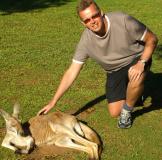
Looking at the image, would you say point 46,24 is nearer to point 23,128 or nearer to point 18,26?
point 18,26

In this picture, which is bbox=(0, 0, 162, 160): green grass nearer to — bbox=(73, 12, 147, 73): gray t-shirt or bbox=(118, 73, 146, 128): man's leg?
bbox=(118, 73, 146, 128): man's leg

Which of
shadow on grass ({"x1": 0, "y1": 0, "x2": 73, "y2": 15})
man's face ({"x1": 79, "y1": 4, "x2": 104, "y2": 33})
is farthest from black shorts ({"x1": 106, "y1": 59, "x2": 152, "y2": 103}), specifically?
shadow on grass ({"x1": 0, "y1": 0, "x2": 73, "y2": 15})

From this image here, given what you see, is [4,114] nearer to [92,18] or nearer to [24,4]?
[92,18]

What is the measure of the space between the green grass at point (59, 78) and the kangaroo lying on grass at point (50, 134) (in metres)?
0.14

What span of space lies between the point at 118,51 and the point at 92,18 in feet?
2.45

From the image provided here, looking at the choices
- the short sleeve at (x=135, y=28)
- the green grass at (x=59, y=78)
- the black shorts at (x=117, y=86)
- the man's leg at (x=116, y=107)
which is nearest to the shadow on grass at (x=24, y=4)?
the green grass at (x=59, y=78)

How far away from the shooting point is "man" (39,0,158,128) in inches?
214

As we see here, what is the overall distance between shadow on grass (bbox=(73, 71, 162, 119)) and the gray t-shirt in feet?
2.81

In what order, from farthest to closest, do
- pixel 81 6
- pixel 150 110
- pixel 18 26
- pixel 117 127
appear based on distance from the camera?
pixel 18 26
pixel 150 110
pixel 117 127
pixel 81 6

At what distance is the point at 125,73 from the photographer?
5.97 meters

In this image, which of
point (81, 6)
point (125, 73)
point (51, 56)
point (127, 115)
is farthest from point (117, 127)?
point (51, 56)

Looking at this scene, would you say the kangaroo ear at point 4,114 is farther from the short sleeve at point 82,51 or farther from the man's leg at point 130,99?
the man's leg at point 130,99

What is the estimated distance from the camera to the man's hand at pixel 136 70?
5480 millimetres

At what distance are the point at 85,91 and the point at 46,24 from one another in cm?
466
